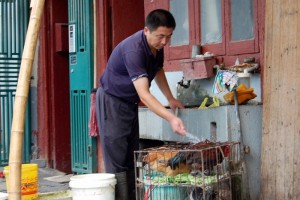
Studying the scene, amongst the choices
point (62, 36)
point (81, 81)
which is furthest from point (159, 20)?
point (62, 36)

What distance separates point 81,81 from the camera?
7.82 m

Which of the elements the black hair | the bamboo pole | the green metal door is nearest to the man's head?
the black hair

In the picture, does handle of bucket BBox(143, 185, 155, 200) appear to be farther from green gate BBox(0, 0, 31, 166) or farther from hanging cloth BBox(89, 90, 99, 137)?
green gate BBox(0, 0, 31, 166)

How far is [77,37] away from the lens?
7887mm

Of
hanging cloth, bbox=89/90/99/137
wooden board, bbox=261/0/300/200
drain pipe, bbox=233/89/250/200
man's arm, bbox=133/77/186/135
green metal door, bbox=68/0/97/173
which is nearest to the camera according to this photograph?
man's arm, bbox=133/77/186/135

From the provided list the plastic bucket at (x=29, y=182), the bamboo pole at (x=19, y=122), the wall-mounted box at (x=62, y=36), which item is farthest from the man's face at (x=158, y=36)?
the wall-mounted box at (x=62, y=36)

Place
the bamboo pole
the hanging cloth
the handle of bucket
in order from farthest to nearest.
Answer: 1. the hanging cloth
2. the handle of bucket
3. the bamboo pole

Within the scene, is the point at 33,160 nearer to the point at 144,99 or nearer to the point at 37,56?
the point at 37,56

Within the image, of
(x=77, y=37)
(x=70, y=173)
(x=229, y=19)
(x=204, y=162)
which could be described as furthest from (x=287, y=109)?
(x=70, y=173)

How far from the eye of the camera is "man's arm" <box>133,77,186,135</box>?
380cm

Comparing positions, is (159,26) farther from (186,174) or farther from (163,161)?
(186,174)

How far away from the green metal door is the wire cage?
11.7 ft

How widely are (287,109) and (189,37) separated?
1893mm

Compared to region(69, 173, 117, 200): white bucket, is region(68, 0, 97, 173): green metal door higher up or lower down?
higher up
